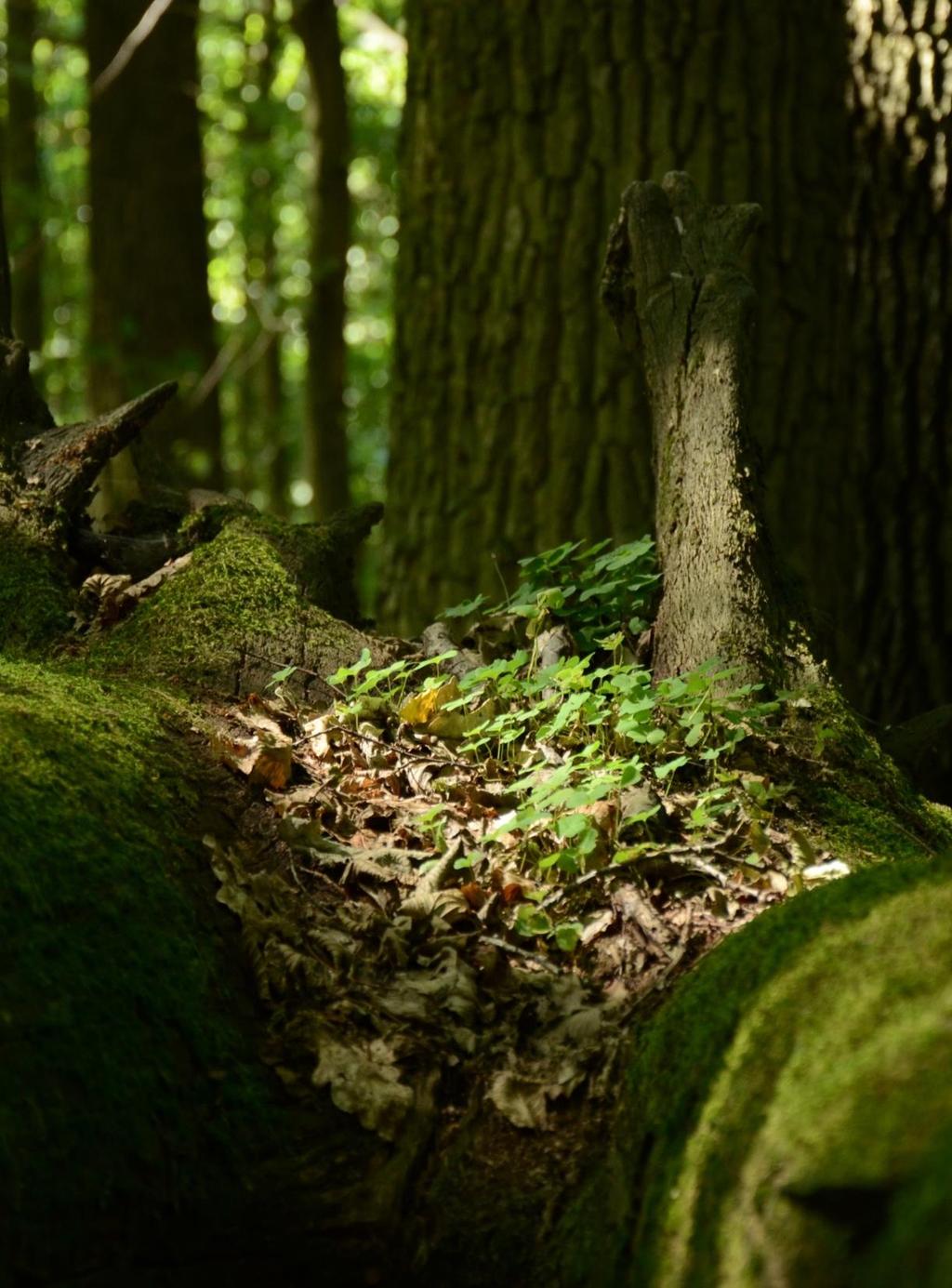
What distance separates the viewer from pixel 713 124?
5.24 meters

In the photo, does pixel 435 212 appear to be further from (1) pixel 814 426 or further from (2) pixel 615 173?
(1) pixel 814 426

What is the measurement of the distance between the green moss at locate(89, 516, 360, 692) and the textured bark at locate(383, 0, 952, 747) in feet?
7.02

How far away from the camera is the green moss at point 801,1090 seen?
126 centimetres

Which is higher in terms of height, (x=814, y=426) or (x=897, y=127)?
(x=897, y=127)

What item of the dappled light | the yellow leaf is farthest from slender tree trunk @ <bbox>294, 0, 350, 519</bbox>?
the yellow leaf

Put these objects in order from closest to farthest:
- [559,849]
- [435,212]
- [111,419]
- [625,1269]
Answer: [625,1269] < [559,849] < [111,419] < [435,212]

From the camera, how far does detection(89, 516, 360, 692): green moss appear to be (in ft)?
10.1

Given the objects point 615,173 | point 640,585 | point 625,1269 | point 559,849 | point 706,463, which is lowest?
point 625,1269

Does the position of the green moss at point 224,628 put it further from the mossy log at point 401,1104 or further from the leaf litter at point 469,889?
the mossy log at point 401,1104

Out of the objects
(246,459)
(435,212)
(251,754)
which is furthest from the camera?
(246,459)

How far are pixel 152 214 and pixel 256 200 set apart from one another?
4880mm

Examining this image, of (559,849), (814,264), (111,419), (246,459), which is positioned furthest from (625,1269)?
(246,459)

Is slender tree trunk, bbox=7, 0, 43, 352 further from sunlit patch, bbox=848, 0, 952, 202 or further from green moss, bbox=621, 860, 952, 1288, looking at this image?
green moss, bbox=621, 860, 952, 1288

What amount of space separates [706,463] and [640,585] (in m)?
0.39
